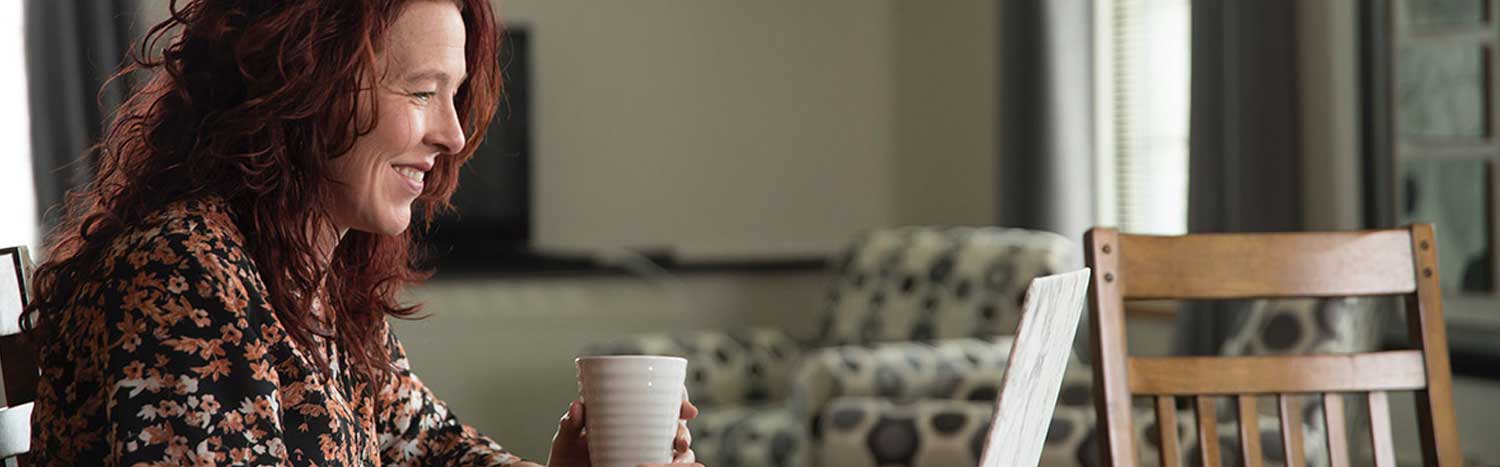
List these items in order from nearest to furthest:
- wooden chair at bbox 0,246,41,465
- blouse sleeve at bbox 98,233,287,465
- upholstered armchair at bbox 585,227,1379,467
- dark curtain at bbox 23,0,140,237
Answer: blouse sleeve at bbox 98,233,287,465 → wooden chair at bbox 0,246,41,465 → upholstered armchair at bbox 585,227,1379,467 → dark curtain at bbox 23,0,140,237

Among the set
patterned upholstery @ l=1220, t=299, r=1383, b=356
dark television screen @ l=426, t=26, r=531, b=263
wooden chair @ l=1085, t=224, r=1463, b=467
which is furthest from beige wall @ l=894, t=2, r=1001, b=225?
wooden chair @ l=1085, t=224, r=1463, b=467

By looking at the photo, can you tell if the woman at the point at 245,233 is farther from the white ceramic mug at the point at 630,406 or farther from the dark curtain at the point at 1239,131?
the dark curtain at the point at 1239,131

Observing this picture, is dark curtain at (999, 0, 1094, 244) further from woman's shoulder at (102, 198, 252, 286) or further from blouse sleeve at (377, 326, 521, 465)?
woman's shoulder at (102, 198, 252, 286)

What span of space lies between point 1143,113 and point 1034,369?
3288 millimetres

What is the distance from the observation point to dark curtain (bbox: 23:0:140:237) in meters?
3.38

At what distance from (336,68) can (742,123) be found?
382 centimetres

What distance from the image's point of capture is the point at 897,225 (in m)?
5.22

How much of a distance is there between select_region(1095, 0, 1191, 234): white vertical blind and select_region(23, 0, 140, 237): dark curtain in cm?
252

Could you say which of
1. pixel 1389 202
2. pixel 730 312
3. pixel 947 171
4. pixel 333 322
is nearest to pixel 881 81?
pixel 947 171

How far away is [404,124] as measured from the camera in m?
1.23

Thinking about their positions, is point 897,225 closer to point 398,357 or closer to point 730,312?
point 730,312

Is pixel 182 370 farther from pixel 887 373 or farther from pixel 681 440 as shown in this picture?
pixel 887 373

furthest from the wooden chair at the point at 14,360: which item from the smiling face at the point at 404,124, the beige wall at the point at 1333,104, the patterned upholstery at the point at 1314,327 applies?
the beige wall at the point at 1333,104

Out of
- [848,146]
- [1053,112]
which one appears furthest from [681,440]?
[848,146]
